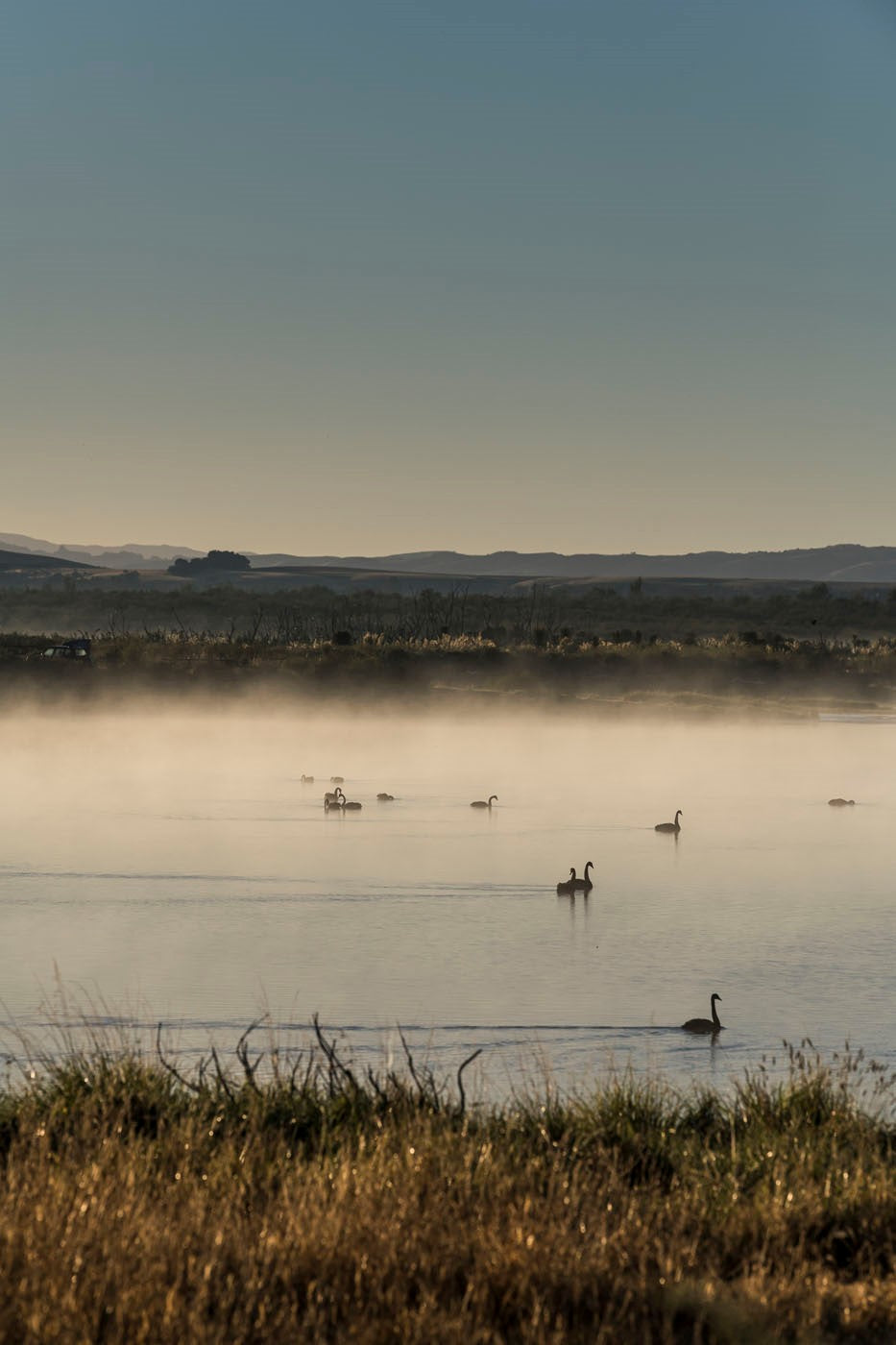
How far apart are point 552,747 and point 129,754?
894cm

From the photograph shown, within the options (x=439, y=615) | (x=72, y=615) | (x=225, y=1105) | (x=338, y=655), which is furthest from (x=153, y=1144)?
(x=72, y=615)

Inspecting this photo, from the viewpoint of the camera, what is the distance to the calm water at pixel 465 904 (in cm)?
1205

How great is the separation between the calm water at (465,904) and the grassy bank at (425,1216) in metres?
1.23

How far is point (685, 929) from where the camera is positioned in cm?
1622

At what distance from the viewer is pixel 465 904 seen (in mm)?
17453

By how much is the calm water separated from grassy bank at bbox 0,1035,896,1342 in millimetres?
1231

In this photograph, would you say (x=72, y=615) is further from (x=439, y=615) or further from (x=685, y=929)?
(x=685, y=929)

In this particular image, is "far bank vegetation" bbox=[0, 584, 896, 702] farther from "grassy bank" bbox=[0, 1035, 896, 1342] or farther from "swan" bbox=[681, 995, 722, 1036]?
"grassy bank" bbox=[0, 1035, 896, 1342]

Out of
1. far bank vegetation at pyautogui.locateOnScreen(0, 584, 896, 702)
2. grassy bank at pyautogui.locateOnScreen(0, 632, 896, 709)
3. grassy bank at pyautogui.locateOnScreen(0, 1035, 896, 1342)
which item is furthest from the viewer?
far bank vegetation at pyautogui.locateOnScreen(0, 584, 896, 702)

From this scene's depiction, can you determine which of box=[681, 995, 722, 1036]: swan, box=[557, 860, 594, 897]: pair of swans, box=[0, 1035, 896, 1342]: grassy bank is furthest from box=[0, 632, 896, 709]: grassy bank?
box=[0, 1035, 896, 1342]: grassy bank

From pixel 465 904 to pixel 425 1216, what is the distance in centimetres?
1111

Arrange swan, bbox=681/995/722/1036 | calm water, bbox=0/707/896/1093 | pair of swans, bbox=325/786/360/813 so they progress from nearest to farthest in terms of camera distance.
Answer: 1. swan, bbox=681/995/722/1036
2. calm water, bbox=0/707/896/1093
3. pair of swans, bbox=325/786/360/813

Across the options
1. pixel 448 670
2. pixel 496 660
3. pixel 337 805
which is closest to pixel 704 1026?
pixel 337 805

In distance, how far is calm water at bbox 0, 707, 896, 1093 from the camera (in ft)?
39.5
